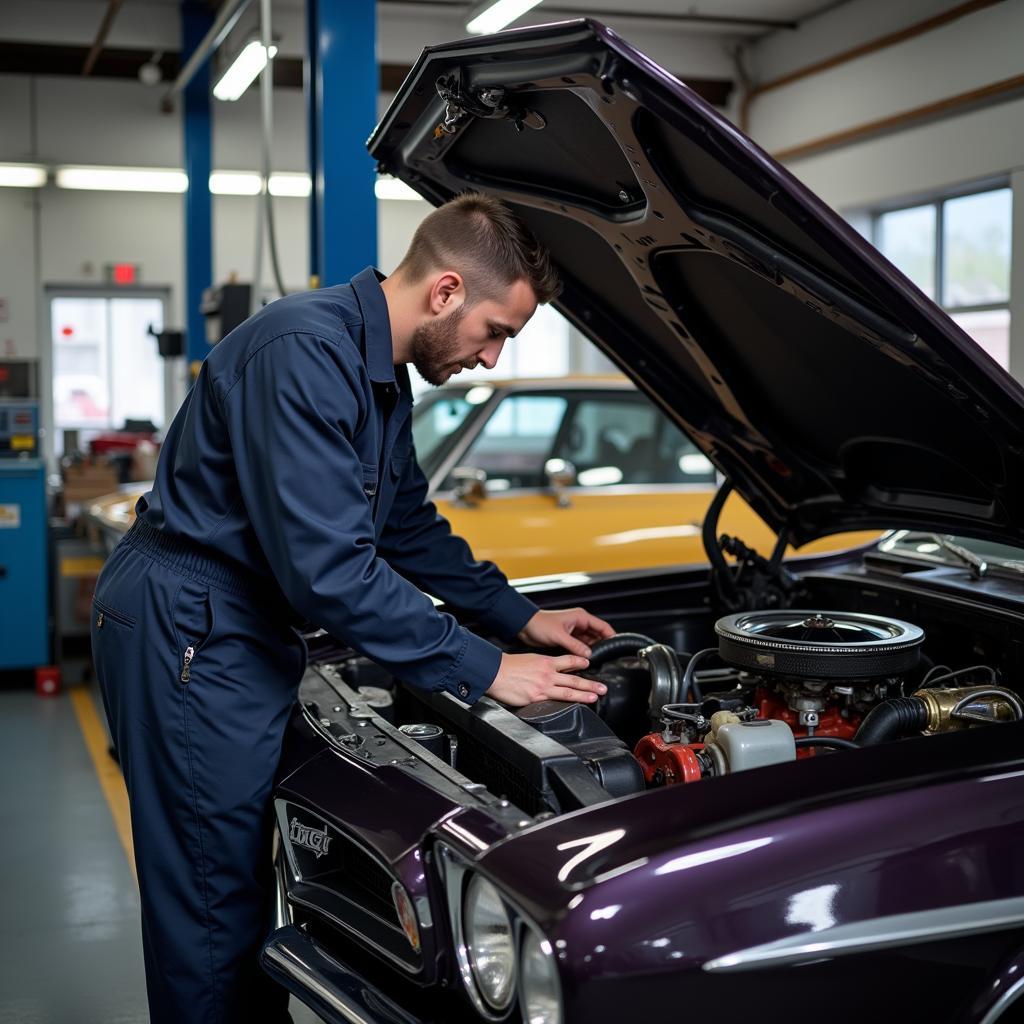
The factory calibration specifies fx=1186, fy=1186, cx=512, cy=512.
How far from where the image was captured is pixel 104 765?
5.02 meters

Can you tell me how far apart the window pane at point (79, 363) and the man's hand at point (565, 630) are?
35.8ft

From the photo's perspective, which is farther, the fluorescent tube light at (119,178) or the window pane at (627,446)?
the fluorescent tube light at (119,178)

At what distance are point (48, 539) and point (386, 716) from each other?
5.12 m

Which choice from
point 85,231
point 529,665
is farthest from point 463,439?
point 85,231

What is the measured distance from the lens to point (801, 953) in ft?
4.36

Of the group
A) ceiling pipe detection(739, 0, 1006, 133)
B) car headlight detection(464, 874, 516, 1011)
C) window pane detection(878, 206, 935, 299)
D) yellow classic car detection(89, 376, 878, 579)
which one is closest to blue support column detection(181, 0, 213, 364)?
yellow classic car detection(89, 376, 878, 579)

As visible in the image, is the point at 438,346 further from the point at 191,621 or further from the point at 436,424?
the point at 436,424

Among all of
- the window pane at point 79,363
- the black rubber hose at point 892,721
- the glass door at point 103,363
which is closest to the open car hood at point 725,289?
the black rubber hose at point 892,721

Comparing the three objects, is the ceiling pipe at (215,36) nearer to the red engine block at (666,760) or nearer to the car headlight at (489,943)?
the red engine block at (666,760)

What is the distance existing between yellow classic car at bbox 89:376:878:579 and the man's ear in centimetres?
271

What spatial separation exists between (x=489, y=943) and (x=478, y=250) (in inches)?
43.2

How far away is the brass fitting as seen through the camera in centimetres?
194

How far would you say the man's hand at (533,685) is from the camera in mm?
1952

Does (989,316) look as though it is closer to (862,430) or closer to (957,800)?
(862,430)
